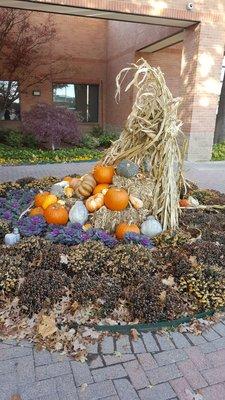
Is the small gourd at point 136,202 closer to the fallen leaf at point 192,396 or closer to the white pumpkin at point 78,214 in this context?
the white pumpkin at point 78,214

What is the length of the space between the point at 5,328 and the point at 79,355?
626 millimetres

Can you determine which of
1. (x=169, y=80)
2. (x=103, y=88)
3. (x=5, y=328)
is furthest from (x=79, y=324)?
(x=103, y=88)

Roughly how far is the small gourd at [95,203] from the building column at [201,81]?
7.27 meters

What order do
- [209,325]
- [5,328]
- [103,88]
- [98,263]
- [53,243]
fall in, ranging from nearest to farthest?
[5,328] < [209,325] < [98,263] < [53,243] < [103,88]

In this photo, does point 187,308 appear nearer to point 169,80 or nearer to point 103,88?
point 169,80

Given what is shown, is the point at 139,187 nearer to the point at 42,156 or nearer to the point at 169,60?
the point at 42,156

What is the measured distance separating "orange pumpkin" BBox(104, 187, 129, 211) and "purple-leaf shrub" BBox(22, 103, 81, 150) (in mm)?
7744

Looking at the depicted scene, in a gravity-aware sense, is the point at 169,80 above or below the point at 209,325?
above

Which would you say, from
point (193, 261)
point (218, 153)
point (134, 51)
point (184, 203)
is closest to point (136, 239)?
point (193, 261)

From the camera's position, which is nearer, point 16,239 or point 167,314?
point 167,314

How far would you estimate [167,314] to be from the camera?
2600 mm

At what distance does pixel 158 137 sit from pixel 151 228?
3.37 feet

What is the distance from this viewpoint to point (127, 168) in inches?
148

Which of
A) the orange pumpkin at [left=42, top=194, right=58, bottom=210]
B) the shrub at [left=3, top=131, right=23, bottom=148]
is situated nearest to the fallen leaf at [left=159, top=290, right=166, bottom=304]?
the orange pumpkin at [left=42, top=194, right=58, bottom=210]
